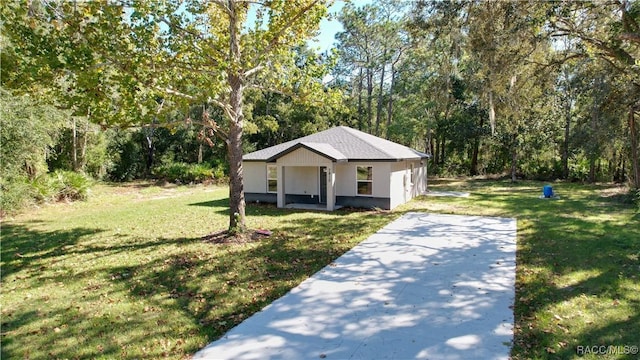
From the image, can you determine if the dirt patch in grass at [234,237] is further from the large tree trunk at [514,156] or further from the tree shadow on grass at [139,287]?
the large tree trunk at [514,156]

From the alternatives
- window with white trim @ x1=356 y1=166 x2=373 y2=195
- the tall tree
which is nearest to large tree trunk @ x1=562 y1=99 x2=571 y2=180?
window with white trim @ x1=356 y1=166 x2=373 y2=195

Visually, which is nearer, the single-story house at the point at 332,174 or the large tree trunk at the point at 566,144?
the single-story house at the point at 332,174

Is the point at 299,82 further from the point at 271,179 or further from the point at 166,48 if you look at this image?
the point at 271,179

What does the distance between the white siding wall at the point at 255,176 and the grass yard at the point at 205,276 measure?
2830 mm

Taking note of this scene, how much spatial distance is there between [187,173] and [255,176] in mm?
10318

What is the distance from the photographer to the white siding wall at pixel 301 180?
15789 millimetres

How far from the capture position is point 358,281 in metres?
6.48

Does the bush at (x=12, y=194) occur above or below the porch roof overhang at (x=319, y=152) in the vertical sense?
below

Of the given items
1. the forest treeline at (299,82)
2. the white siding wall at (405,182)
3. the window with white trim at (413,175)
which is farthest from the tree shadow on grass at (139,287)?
the window with white trim at (413,175)

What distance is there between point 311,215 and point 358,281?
677cm

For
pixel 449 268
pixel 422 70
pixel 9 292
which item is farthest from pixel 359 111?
pixel 9 292

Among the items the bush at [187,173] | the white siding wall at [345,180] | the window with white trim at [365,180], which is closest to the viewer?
the window with white trim at [365,180]

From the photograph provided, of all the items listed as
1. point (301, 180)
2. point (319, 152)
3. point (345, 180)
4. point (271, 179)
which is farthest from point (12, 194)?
point (345, 180)

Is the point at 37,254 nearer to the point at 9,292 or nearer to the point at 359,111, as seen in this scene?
the point at 9,292
